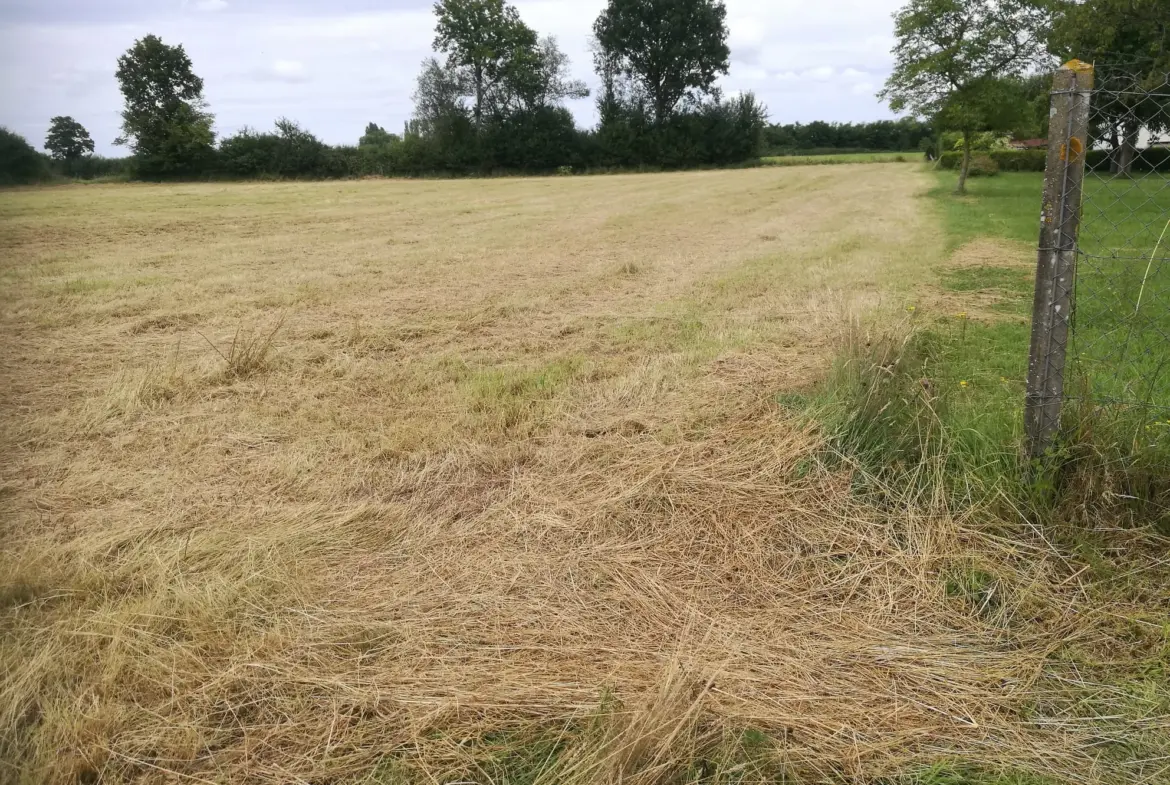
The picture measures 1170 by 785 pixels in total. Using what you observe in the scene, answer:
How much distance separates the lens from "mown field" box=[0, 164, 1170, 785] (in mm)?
2322

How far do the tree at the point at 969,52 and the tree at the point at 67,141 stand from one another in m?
23.4

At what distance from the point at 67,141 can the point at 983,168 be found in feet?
122

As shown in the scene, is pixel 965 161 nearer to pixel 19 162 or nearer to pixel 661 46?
pixel 19 162

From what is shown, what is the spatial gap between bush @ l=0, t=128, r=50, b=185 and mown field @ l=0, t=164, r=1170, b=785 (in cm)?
11

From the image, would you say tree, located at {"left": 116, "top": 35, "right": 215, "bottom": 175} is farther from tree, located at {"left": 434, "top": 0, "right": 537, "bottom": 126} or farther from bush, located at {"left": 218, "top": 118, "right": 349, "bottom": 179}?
tree, located at {"left": 434, "top": 0, "right": 537, "bottom": 126}

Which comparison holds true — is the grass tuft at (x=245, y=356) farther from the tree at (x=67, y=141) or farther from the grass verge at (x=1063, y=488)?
the tree at (x=67, y=141)

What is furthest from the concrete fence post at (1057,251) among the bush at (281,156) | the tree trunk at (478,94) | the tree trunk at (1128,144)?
the tree trunk at (478,94)

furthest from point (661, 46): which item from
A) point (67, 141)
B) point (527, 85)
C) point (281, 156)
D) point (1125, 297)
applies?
point (67, 141)

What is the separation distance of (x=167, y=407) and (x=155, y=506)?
1732 mm

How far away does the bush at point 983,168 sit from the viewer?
3234 centimetres

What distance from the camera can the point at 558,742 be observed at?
232cm

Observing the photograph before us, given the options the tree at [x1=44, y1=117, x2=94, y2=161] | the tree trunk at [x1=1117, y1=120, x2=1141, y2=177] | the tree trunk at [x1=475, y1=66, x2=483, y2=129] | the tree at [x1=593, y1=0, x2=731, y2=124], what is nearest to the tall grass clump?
the tree trunk at [x1=1117, y1=120, x2=1141, y2=177]

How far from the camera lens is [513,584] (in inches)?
127

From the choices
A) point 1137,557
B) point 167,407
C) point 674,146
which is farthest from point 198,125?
point 1137,557
